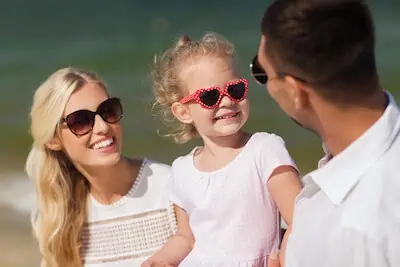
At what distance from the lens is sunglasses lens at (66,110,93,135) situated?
10.4ft

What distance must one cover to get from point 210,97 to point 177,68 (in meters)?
0.21

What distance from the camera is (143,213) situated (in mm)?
3338

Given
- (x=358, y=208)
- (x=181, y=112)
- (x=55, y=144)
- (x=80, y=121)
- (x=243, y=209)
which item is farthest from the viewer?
(x=55, y=144)

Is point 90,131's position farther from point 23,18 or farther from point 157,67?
point 23,18

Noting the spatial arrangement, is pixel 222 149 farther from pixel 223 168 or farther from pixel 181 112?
pixel 181 112

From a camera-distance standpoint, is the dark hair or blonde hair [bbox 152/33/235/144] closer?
the dark hair

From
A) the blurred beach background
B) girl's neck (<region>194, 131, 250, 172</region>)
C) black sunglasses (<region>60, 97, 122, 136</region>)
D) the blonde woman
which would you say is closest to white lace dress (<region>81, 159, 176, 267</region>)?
the blonde woman

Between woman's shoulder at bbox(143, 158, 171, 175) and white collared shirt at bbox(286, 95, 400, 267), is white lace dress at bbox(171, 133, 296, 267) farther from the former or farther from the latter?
white collared shirt at bbox(286, 95, 400, 267)

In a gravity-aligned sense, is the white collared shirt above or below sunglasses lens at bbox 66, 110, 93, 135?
above

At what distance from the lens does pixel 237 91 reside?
2.68m

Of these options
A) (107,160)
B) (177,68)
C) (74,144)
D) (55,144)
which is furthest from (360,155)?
(55,144)

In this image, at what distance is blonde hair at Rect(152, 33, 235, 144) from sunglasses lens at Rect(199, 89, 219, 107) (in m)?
0.13

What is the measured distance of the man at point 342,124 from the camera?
1621 millimetres

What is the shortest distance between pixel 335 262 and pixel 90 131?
1.72m
